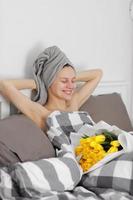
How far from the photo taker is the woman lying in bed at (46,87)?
215 centimetres

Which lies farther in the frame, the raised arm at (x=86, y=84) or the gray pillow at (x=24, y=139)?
the raised arm at (x=86, y=84)

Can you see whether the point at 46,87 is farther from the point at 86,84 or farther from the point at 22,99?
the point at 86,84

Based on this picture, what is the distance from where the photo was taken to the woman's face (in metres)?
2.30

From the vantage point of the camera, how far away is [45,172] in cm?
164

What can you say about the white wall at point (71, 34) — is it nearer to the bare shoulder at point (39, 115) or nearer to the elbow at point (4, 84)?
the elbow at point (4, 84)

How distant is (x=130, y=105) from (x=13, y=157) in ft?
5.61

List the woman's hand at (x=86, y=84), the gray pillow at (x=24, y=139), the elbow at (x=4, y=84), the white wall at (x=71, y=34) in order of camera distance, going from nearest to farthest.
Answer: the gray pillow at (x=24, y=139)
the elbow at (x=4, y=84)
the white wall at (x=71, y=34)
the woman's hand at (x=86, y=84)

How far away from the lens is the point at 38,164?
1661mm

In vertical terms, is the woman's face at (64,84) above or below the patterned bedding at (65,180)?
above

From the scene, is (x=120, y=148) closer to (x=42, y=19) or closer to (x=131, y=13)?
(x=42, y=19)

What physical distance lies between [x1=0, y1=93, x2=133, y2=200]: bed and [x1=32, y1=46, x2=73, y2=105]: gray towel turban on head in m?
0.29

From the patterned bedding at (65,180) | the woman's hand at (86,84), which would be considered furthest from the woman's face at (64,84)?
the patterned bedding at (65,180)

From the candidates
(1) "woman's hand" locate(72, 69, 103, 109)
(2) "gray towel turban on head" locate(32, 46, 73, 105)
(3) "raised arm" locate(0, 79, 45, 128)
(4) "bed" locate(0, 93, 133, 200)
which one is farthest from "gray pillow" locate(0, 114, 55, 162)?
(1) "woman's hand" locate(72, 69, 103, 109)

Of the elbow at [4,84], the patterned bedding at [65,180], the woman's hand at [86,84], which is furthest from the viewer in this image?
the woman's hand at [86,84]
